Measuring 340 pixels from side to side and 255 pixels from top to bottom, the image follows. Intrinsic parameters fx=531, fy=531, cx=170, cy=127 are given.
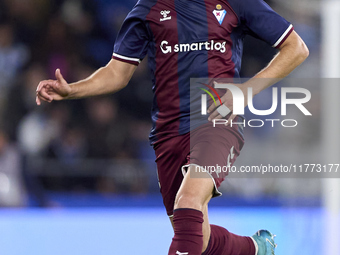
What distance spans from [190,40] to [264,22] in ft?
1.25

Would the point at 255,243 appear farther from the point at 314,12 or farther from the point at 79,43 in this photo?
the point at 79,43

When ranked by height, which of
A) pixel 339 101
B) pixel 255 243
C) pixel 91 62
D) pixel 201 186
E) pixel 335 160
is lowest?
pixel 255 243

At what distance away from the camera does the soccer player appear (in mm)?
2642

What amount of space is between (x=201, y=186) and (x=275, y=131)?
15.0 feet

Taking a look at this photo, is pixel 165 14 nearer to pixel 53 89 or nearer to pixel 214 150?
pixel 53 89

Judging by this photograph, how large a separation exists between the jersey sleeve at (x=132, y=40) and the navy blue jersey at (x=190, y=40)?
4 cm

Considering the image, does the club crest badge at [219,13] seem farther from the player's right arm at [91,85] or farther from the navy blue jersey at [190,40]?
the player's right arm at [91,85]

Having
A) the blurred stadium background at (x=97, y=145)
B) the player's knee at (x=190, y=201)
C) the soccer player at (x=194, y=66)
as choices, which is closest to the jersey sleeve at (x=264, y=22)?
the soccer player at (x=194, y=66)

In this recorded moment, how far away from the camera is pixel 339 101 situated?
13.6ft

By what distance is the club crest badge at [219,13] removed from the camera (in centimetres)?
272

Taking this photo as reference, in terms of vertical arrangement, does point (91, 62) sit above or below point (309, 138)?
above

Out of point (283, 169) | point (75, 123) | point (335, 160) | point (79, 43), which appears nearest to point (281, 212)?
point (283, 169)

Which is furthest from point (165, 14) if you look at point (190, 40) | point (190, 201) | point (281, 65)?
point (190, 201)

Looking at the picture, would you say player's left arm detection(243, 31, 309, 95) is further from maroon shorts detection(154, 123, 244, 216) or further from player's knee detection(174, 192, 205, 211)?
player's knee detection(174, 192, 205, 211)
